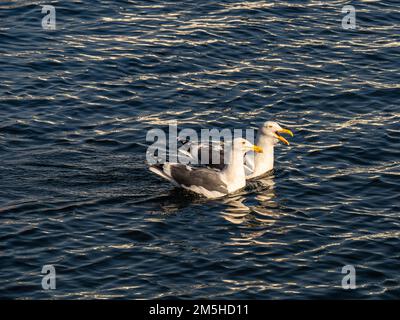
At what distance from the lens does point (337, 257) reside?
66.9 ft

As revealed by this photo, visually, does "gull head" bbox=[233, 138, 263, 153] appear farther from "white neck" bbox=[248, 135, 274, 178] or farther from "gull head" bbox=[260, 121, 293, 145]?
"gull head" bbox=[260, 121, 293, 145]

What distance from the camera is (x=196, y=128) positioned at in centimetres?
2689

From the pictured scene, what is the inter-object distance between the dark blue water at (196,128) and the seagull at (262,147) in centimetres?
44

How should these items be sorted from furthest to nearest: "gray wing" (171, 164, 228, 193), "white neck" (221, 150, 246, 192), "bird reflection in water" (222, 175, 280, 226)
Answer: "white neck" (221, 150, 246, 192), "gray wing" (171, 164, 228, 193), "bird reflection in water" (222, 175, 280, 226)

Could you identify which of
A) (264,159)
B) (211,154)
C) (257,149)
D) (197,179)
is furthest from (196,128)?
(197,179)

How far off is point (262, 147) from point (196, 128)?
2.38m

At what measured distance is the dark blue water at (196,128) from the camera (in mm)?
19766

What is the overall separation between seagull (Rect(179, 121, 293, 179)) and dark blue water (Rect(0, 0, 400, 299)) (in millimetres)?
443

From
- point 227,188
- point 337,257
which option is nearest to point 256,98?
point 227,188

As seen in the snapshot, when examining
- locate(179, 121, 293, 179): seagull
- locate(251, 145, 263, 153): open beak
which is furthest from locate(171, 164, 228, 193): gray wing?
locate(251, 145, 263, 153): open beak

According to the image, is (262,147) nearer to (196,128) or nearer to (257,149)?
(257,149)

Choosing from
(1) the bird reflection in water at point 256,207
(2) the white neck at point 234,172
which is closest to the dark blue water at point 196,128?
(1) the bird reflection in water at point 256,207

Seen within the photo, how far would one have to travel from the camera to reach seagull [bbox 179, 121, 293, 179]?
25.0 metres
